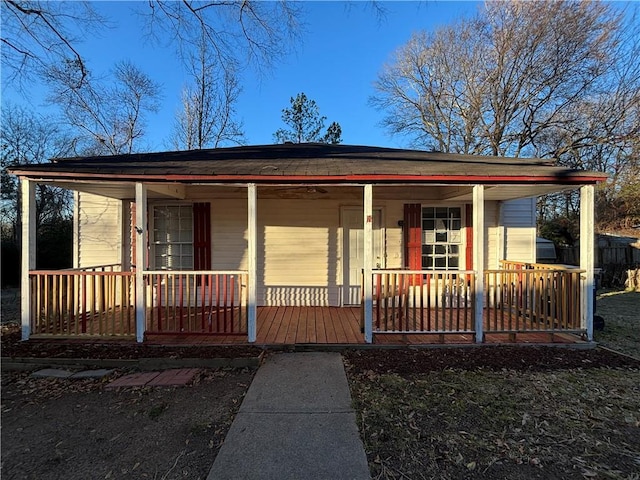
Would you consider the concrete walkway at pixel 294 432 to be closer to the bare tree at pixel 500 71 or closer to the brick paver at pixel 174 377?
the brick paver at pixel 174 377

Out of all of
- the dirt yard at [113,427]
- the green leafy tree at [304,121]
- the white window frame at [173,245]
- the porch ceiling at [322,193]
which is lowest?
the dirt yard at [113,427]

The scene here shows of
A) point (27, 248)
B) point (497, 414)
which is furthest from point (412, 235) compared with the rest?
point (27, 248)

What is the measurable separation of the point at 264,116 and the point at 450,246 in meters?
14.6

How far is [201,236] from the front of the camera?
675cm

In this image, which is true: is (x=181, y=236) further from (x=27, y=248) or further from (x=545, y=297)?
(x=545, y=297)

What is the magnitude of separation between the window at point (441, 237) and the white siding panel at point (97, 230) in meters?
6.44

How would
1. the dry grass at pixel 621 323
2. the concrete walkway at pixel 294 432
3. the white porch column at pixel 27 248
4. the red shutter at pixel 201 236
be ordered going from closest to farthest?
the concrete walkway at pixel 294 432 → the white porch column at pixel 27 248 → the dry grass at pixel 621 323 → the red shutter at pixel 201 236

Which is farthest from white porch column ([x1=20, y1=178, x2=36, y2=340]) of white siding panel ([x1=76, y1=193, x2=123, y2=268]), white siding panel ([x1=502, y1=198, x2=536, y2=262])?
white siding panel ([x1=502, y1=198, x2=536, y2=262])

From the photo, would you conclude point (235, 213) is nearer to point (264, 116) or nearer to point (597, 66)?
point (264, 116)

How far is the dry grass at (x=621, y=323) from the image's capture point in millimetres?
5033

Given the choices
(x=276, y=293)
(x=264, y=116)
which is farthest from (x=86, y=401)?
(x=264, y=116)

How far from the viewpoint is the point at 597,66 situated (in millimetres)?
13711

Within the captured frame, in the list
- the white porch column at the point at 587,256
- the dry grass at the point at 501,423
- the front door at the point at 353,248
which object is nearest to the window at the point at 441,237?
the front door at the point at 353,248

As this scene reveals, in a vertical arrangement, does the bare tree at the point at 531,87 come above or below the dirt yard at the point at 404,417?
above
